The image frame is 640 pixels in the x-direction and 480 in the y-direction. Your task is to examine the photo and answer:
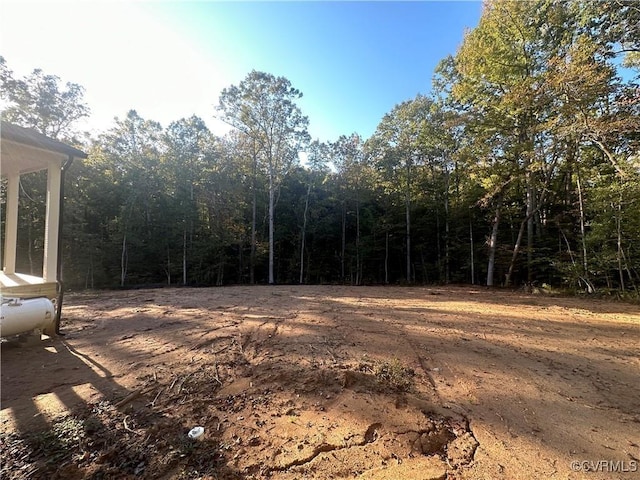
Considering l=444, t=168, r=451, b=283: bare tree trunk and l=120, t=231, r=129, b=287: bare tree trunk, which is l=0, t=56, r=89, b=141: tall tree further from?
l=444, t=168, r=451, b=283: bare tree trunk

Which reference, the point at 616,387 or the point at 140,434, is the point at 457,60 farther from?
the point at 140,434

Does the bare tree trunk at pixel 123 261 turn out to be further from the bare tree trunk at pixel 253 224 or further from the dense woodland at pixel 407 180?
the bare tree trunk at pixel 253 224

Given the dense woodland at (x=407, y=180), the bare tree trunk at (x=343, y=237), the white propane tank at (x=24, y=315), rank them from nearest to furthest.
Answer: the white propane tank at (x=24, y=315)
the dense woodland at (x=407, y=180)
the bare tree trunk at (x=343, y=237)

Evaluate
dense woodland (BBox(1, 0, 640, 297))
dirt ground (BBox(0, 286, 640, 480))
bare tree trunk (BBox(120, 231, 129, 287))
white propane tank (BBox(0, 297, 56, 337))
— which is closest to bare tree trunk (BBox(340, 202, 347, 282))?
dense woodland (BBox(1, 0, 640, 297))

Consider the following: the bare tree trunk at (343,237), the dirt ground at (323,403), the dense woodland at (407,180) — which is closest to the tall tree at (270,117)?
the dense woodland at (407,180)

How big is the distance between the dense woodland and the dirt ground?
18.2 feet

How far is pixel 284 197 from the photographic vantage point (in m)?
17.8

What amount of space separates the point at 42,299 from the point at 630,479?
18.0ft

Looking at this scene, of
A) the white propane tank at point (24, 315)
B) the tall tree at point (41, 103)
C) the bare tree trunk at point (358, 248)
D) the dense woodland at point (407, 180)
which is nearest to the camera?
the white propane tank at point (24, 315)

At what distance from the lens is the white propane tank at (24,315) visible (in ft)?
10.2

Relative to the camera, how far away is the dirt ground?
154cm

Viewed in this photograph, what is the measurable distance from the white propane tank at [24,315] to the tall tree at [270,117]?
34.7ft

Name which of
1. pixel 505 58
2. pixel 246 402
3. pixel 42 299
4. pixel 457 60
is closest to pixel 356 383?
pixel 246 402

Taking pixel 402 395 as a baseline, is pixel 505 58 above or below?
above
